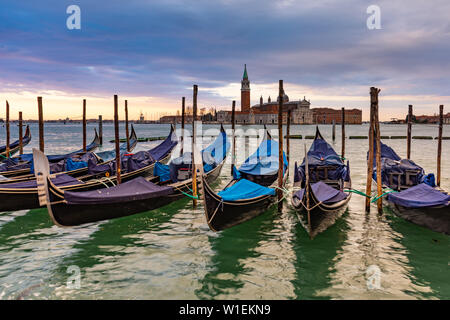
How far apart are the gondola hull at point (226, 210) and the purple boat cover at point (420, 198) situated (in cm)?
276

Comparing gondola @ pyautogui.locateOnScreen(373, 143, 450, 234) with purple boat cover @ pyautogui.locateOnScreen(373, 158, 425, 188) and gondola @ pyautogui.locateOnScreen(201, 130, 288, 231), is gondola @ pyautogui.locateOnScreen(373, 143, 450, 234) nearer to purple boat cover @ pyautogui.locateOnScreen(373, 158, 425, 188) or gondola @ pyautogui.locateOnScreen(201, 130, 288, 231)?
purple boat cover @ pyautogui.locateOnScreen(373, 158, 425, 188)

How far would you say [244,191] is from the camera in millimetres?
7430

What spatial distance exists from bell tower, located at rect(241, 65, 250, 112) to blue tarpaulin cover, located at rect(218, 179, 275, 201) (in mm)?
110525

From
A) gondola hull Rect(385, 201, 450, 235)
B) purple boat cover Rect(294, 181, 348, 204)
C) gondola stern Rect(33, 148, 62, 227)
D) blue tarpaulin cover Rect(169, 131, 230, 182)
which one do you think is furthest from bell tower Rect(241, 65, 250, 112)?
gondola stern Rect(33, 148, 62, 227)

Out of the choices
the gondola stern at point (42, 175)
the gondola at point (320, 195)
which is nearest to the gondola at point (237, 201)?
the gondola at point (320, 195)

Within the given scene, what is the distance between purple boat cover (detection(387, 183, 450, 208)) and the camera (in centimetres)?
590

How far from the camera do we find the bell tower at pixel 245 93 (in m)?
115

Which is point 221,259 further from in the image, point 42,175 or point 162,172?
point 162,172

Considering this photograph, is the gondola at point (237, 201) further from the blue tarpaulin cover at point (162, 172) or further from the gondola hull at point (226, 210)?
the blue tarpaulin cover at point (162, 172)

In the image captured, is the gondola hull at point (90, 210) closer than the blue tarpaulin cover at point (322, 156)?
Yes
